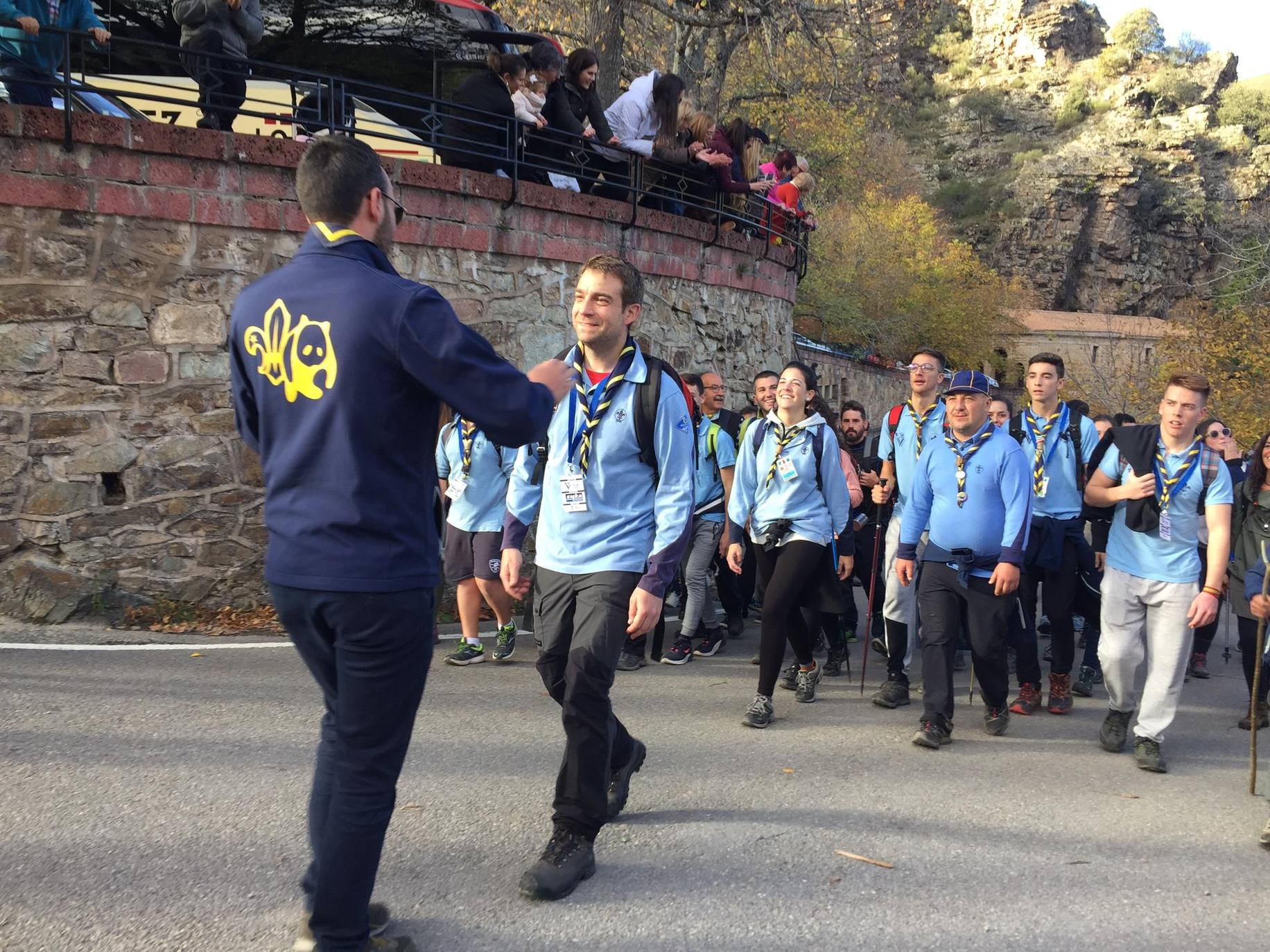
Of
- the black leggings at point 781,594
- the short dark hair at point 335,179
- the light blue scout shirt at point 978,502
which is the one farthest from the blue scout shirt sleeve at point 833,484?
the short dark hair at point 335,179

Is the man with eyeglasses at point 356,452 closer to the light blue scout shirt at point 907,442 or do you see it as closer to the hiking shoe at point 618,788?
the hiking shoe at point 618,788

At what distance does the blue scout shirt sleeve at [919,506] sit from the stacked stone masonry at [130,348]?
4732 millimetres

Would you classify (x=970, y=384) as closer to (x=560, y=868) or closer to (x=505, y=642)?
(x=505, y=642)

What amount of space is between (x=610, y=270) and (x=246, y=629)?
5175 mm

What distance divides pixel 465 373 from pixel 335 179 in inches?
26.5

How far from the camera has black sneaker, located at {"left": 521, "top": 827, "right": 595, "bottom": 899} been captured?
12.5ft

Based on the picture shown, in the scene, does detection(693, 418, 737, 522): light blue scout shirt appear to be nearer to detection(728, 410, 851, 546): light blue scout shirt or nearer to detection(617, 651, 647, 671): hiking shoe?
detection(617, 651, 647, 671): hiking shoe

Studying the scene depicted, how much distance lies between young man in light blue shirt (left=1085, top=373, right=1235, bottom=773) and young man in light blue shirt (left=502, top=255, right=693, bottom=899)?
3.06 metres

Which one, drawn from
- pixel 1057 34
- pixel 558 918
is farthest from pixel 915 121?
pixel 558 918

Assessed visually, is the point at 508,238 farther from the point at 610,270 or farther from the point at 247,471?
the point at 610,270

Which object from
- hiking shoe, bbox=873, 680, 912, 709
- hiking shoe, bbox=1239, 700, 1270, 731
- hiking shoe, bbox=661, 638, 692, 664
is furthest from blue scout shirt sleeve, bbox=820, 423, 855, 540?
hiking shoe, bbox=1239, 700, 1270, 731

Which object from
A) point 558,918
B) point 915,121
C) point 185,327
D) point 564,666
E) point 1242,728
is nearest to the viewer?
point 558,918

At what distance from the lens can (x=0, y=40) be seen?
25.7 feet

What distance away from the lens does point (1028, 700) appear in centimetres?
717
